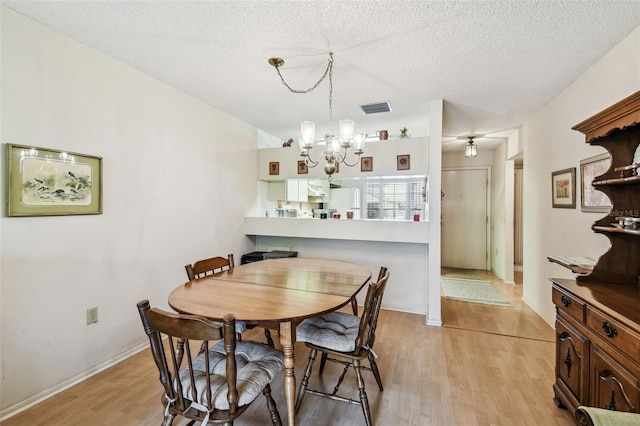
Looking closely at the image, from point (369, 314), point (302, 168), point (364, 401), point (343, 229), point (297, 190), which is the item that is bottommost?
point (364, 401)

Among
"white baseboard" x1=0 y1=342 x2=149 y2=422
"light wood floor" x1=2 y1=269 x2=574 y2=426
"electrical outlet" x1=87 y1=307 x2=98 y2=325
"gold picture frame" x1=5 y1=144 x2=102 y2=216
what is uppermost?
"gold picture frame" x1=5 y1=144 x2=102 y2=216

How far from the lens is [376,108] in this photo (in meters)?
3.41

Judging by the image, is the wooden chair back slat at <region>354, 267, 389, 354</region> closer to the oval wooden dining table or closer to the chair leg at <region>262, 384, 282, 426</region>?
the oval wooden dining table

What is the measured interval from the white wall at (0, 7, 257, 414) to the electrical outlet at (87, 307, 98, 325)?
0.11 feet

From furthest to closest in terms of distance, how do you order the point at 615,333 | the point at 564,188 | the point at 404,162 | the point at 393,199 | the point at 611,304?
1. the point at 393,199
2. the point at 404,162
3. the point at 564,188
4. the point at 611,304
5. the point at 615,333

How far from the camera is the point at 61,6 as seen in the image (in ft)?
5.74

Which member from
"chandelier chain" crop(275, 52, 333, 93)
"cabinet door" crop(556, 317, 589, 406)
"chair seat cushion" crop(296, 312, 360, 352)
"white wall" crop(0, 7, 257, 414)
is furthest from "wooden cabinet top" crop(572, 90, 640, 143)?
"white wall" crop(0, 7, 257, 414)

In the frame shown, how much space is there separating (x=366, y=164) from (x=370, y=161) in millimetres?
63

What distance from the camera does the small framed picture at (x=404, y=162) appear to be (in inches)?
140

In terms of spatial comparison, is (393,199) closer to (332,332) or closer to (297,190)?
(297,190)

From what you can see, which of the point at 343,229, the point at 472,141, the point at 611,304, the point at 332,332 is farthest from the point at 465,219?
A: the point at 332,332

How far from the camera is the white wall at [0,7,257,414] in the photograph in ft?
5.89

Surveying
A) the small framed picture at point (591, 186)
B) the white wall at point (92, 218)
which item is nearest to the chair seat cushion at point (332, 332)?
the white wall at point (92, 218)

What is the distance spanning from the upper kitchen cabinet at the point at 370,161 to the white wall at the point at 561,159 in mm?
1270
